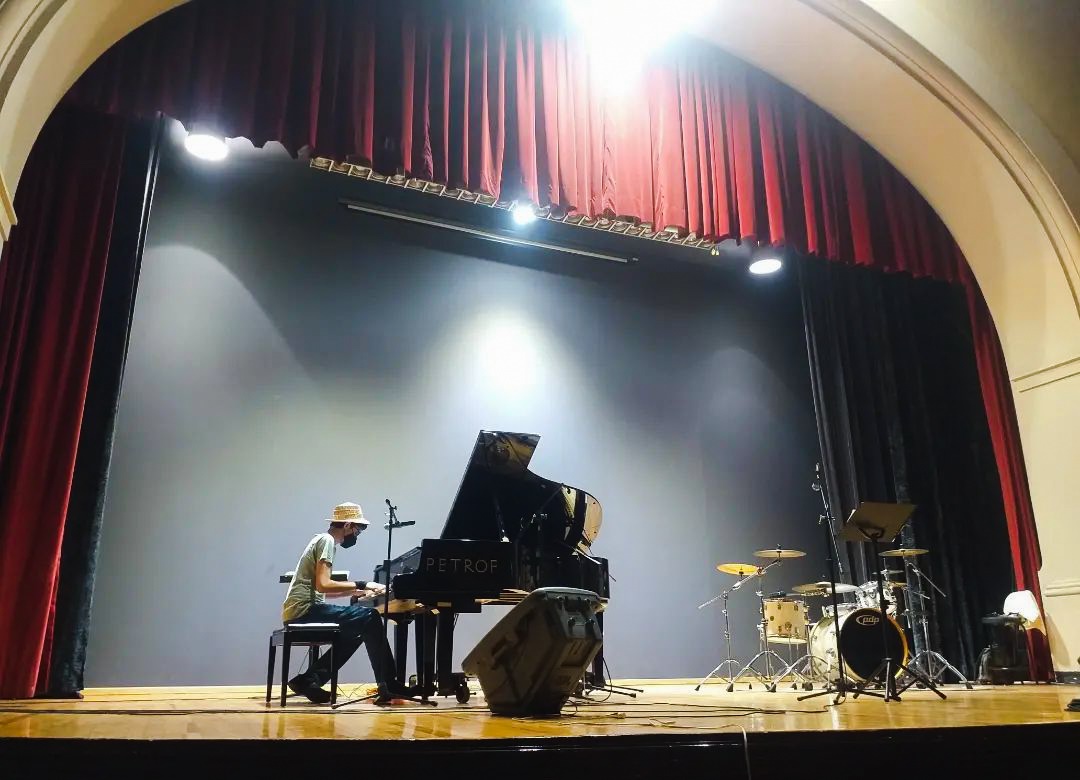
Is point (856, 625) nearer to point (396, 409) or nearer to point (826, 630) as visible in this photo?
point (826, 630)

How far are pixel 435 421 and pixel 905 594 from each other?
Answer: 12.8 feet

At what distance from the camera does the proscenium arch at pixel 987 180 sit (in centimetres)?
402

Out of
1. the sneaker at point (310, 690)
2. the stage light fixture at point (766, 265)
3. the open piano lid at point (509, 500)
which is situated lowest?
the sneaker at point (310, 690)

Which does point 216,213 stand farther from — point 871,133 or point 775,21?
point 871,133

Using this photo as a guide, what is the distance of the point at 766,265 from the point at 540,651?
5715mm

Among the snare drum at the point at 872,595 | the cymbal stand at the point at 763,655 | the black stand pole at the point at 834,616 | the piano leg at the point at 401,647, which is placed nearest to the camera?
the black stand pole at the point at 834,616

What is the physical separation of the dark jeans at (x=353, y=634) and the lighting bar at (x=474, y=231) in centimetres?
344

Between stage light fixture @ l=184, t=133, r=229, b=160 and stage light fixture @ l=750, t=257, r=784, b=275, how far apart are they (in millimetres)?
4632

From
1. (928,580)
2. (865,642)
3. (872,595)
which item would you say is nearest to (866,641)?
(865,642)

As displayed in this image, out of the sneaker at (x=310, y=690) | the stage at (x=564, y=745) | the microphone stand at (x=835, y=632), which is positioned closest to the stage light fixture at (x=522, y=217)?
the microphone stand at (x=835, y=632)

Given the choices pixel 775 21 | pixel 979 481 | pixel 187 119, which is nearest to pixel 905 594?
pixel 979 481

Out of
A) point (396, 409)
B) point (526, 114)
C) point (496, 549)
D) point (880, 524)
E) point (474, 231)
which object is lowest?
point (496, 549)

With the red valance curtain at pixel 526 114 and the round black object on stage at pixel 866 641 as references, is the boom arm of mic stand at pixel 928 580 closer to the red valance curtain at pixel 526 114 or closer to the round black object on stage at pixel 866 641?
the round black object on stage at pixel 866 641

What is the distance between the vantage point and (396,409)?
21.1ft
